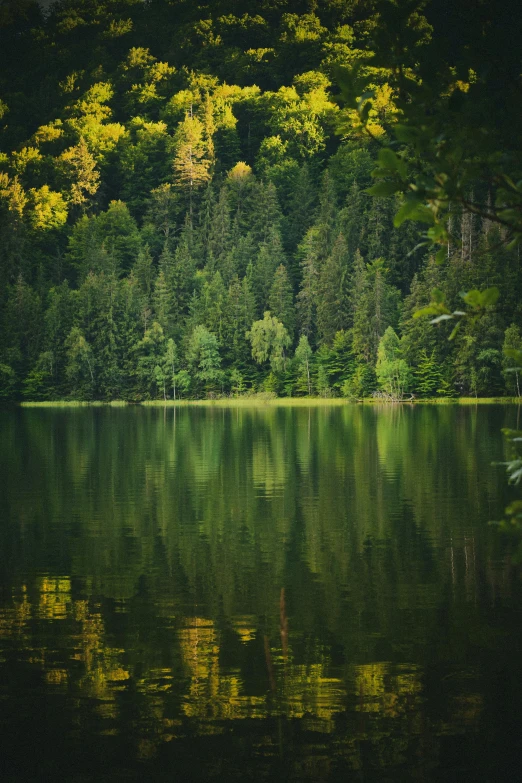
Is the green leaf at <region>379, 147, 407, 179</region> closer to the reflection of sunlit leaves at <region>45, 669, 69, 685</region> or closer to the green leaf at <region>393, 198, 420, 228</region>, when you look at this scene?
the green leaf at <region>393, 198, 420, 228</region>

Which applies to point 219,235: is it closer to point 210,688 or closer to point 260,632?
point 260,632

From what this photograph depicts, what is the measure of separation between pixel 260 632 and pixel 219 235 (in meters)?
94.9

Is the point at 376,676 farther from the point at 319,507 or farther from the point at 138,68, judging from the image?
the point at 138,68

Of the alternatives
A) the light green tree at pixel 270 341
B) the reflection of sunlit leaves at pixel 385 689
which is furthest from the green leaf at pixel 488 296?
the light green tree at pixel 270 341

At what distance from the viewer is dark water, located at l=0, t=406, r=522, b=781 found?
739 centimetres

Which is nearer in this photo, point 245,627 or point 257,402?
point 245,627

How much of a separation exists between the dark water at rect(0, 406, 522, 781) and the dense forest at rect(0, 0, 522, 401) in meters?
50.4

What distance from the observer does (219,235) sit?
104 meters

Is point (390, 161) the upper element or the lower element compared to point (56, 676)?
upper

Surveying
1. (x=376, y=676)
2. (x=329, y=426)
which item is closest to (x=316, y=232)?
(x=329, y=426)

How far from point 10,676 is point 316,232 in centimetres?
9059

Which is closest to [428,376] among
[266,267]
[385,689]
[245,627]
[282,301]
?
[282,301]

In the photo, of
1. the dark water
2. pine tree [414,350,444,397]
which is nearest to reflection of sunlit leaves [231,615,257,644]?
the dark water

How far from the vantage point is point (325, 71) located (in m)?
126
